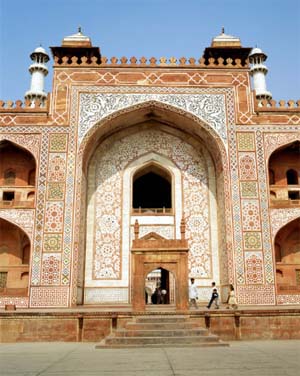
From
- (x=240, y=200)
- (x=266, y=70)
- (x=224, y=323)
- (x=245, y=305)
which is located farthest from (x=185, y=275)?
(x=266, y=70)

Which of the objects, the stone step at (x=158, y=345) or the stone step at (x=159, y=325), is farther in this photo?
the stone step at (x=159, y=325)

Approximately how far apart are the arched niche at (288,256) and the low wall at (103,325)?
3.91 meters

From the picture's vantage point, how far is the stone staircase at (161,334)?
6.84 meters

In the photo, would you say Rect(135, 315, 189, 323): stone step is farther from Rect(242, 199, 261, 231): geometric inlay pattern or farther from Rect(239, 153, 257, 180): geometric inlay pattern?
Rect(239, 153, 257, 180): geometric inlay pattern

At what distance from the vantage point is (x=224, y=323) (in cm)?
822

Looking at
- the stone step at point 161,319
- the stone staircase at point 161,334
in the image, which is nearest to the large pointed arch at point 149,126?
the stone step at point 161,319

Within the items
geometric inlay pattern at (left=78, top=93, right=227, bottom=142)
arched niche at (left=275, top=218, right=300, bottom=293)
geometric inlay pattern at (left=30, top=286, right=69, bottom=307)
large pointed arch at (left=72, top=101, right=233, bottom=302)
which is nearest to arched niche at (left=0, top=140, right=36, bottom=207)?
large pointed arch at (left=72, top=101, right=233, bottom=302)

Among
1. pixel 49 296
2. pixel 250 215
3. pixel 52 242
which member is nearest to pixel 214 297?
pixel 250 215

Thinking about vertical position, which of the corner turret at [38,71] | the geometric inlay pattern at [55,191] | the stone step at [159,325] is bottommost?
the stone step at [159,325]

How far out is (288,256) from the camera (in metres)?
12.4

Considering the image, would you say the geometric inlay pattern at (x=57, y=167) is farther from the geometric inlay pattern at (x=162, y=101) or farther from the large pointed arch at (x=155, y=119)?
the geometric inlay pattern at (x=162, y=101)

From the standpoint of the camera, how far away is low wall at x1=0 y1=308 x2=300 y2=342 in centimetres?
811

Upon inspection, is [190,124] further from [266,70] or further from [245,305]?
[266,70]

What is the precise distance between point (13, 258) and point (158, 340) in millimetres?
6643
